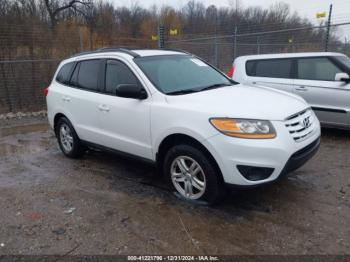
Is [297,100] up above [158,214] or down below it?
above

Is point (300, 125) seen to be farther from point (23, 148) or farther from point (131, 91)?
point (23, 148)

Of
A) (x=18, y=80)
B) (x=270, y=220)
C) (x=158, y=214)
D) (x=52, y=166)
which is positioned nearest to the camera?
(x=270, y=220)

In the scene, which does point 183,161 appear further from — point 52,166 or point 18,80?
point 18,80

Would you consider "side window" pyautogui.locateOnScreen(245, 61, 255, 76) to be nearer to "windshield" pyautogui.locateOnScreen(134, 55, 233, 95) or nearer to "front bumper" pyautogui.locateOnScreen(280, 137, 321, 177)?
"windshield" pyautogui.locateOnScreen(134, 55, 233, 95)

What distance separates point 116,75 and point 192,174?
1.79 metres

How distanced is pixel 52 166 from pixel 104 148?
117 centimetres

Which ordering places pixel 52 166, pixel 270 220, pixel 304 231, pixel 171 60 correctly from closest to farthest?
pixel 304 231 < pixel 270 220 < pixel 171 60 < pixel 52 166

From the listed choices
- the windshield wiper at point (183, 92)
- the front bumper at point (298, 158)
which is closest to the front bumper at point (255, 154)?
the front bumper at point (298, 158)

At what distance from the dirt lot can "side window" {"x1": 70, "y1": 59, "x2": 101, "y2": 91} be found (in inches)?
51.3

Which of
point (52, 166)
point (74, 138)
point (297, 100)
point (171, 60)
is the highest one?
point (171, 60)

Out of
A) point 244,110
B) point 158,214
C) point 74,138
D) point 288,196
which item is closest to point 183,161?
point 158,214

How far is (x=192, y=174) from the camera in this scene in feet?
12.0

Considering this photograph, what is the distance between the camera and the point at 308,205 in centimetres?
362

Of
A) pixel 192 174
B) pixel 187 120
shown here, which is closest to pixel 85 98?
pixel 187 120
